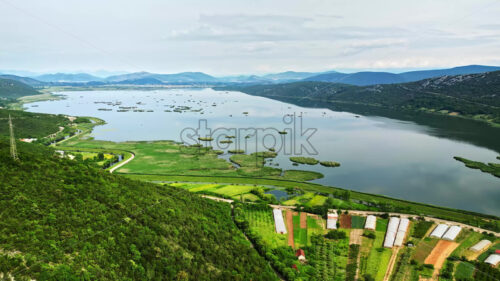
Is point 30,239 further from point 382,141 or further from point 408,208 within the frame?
point 382,141

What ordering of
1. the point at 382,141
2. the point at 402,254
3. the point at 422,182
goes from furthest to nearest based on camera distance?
the point at 382,141
the point at 422,182
the point at 402,254

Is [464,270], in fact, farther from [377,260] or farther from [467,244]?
[377,260]

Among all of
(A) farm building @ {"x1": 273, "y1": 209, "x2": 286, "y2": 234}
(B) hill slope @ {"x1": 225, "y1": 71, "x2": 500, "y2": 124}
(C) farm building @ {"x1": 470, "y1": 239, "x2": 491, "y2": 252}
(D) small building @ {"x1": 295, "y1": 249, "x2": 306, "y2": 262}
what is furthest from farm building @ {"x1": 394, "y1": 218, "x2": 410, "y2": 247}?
(B) hill slope @ {"x1": 225, "y1": 71, "x2": 500, "y2": 124}

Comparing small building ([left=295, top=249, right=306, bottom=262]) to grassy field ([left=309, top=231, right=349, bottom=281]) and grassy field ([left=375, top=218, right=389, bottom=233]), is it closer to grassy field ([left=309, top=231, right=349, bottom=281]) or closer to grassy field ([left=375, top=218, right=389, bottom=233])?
grassy field ([left=309, top=231, right=349, bottom=281])

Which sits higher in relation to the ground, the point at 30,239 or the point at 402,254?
the point at 30,239

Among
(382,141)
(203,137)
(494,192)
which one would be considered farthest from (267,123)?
(494,192)

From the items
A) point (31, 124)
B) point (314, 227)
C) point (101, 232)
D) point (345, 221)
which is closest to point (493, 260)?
point (345, 221)
